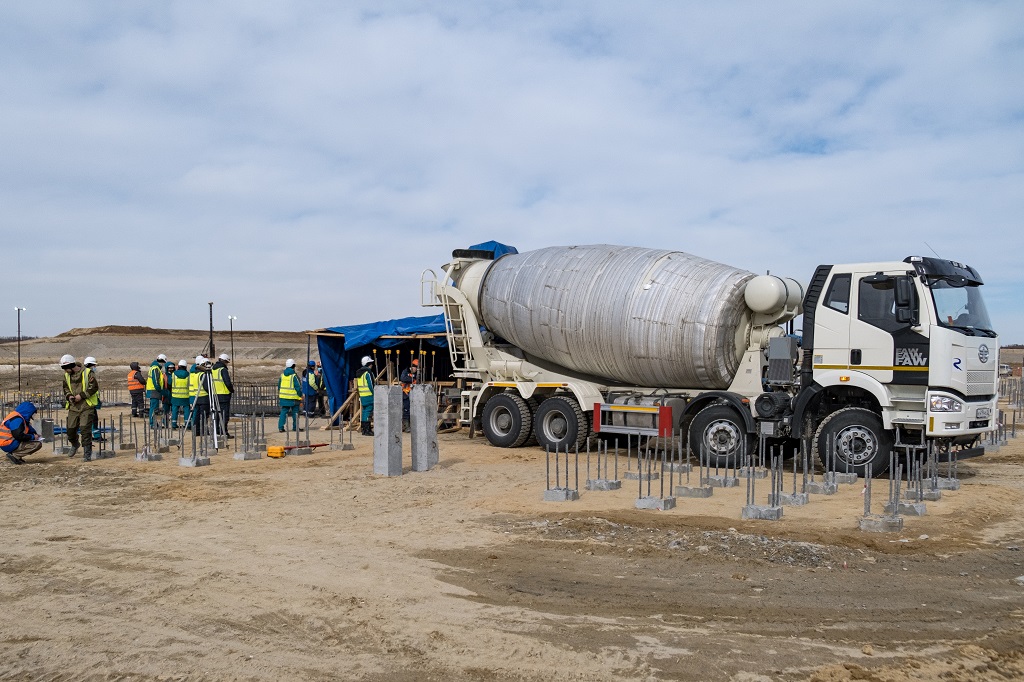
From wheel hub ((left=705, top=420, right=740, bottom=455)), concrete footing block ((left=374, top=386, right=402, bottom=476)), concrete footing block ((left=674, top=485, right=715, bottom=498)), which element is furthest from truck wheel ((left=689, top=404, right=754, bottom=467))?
concrete footing block ((left=374, top=386, right=402, bottom=476))

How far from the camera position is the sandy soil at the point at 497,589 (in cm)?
515

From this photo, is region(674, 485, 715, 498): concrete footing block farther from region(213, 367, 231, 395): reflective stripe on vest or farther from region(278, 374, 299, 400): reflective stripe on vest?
region(213, 367, 231, 395): reflective stripe on vest

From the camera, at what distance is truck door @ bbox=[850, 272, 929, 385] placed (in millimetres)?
11609

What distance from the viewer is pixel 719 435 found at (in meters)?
13.5

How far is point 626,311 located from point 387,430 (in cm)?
450

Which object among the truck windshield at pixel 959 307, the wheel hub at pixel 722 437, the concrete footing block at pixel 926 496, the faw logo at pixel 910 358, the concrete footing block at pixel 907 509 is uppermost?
the truck windshield at pixel 959 307

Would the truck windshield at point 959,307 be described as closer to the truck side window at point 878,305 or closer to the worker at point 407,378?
the truck side window at point 878,305

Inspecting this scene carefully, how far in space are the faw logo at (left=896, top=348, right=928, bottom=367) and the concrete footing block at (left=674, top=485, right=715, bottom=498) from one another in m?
3.30

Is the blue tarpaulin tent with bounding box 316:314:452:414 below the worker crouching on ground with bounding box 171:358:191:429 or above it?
above

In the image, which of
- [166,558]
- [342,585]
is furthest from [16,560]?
[342,585]

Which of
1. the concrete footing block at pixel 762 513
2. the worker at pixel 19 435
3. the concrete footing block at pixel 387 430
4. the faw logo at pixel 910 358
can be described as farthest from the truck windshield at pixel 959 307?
the worker at pixel 19 435

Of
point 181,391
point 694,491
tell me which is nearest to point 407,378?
point 181,391

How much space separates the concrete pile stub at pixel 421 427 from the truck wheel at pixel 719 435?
4172 millimetres

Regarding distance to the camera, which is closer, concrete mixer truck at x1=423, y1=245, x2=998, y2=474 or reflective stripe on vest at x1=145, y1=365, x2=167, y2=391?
concrete mixer truck at x1=423, y1=245, x2=998, y2=474
